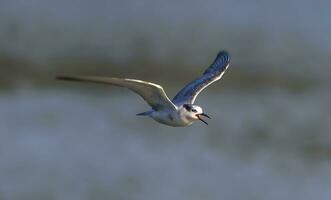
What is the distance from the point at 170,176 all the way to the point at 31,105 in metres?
2.64

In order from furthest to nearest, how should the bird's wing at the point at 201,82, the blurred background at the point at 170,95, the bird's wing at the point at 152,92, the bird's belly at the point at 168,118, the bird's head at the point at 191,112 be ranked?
the blurred background at the point at 170,95 → the bird's wing at the point at 201,82 → the bird's head at the point at 191,112 → the bird's belly at the point at 168,118 → the bird's wing at the point at 152,92

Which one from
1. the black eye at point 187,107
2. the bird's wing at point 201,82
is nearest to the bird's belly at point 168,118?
the black eye at point 187,107

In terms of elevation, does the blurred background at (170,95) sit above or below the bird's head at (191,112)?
below

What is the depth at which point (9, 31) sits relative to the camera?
830 inches

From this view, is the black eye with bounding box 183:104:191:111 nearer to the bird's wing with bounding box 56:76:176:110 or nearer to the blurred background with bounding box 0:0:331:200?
the bird's wing with bounding box 56:76:176:110

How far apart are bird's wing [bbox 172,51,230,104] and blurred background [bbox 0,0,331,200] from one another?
327 centimetres

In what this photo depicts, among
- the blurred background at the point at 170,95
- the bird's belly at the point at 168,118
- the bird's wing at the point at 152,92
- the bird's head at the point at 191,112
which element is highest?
the bird's wing at the point at 152,92

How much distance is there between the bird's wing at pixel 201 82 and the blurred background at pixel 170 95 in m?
3.27

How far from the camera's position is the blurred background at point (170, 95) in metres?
16.8

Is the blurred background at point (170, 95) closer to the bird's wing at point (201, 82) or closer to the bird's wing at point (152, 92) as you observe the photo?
the bird's wing at point (201, 82)

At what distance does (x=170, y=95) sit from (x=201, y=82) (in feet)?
17.6

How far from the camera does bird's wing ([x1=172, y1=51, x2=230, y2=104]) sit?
40.4 feet

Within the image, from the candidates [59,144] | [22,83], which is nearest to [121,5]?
[22,83]

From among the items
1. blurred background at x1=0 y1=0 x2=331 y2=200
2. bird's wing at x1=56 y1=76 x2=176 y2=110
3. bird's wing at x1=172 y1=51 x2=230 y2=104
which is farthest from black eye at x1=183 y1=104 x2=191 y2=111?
blurred background at x1=0 y1=0 x2=331 y2=200
